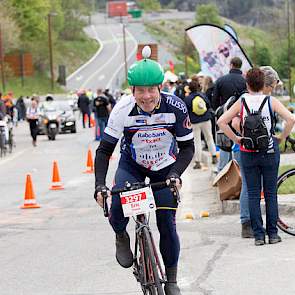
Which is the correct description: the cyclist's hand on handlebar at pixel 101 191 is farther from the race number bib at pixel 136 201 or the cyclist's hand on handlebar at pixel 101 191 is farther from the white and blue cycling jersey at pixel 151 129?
the white and blue cycling jersey at pixel 151 129

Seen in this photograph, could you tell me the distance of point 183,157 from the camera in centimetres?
752

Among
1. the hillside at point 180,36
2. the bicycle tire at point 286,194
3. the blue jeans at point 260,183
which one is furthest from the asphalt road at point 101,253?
the hillside at point 180,36

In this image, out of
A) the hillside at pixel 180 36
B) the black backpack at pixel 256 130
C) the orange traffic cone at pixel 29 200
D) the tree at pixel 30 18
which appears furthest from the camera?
the hillside at pixel 180 36

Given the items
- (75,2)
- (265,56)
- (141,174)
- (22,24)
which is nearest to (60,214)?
(141,174)

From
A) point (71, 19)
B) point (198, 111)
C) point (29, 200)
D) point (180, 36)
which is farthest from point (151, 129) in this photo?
point (180, 36)

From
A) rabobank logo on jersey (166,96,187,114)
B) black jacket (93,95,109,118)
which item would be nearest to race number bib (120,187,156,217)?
rabobank logo on jersey (166,96,187,114)

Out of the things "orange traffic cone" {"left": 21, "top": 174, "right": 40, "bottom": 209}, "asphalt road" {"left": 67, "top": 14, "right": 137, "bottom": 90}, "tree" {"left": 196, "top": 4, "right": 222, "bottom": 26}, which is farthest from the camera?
"tree" {"left": 196, "top": 4, "right": 222, "bottom": 26}

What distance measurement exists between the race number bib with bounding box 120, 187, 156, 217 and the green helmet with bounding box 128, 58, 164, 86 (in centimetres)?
76

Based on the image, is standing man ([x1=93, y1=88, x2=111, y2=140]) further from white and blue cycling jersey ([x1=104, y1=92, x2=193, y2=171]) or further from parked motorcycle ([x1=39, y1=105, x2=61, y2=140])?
white and blue cycling jersey ([x1=104, y1=92, x2=193, y2=171])

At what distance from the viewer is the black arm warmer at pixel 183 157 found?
742cm

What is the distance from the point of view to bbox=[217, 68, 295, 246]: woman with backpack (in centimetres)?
1030

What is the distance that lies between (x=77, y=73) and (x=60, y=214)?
111847 mm

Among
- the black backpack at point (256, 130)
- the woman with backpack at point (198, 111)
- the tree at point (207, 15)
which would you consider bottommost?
the woman with backpack at point (198, 111)

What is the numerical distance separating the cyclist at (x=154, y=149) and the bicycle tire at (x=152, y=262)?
14.7 inches
